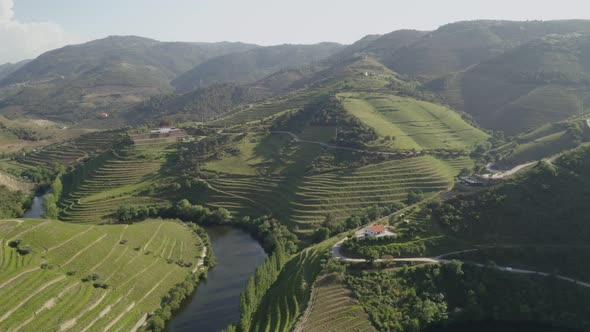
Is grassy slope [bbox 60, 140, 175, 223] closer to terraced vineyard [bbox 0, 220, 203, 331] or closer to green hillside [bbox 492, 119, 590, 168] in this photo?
terraced vineyard [bbox 0, 220, 203, 331]

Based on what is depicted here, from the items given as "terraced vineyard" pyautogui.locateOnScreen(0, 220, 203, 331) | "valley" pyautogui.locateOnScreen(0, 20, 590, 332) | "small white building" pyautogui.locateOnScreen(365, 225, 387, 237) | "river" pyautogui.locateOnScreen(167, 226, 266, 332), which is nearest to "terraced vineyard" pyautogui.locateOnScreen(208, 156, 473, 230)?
"valley" pyautogui.locateOnScreen(0, 20, 590, 332)

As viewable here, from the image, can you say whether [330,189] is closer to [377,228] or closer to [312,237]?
[312,237]

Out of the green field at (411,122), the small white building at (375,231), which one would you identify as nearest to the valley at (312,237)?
the small white building at (375,231)

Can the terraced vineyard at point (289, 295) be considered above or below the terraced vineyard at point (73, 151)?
below

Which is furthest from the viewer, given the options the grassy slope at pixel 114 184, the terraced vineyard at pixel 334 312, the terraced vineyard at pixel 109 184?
the grassy slope at pixel 114 184

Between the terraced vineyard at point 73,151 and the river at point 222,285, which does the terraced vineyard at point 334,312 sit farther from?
the terraced vineyard at point 73,151
